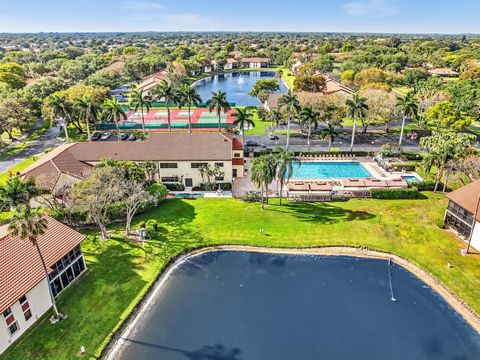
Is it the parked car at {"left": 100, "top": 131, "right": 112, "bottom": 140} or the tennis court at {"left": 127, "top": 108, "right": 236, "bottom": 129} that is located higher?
the tennis court at {"left": 127, "top": 108, "right": 236, "bottom": 129}

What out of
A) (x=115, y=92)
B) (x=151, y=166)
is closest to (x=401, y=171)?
(x=151, y=166)

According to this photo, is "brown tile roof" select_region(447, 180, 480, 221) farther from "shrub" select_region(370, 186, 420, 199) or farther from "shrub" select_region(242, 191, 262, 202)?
"shrub" select_region(242, 191, 262, 202)

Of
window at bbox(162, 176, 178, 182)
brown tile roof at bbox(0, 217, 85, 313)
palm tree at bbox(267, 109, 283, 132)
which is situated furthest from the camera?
palm tree at bbox(267, 109, 283, 132)

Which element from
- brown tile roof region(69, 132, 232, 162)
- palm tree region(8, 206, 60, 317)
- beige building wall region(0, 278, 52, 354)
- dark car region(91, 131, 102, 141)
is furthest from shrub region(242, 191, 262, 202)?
dark car region(91, 131, 102, 141)

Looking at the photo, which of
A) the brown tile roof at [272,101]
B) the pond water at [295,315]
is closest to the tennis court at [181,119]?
the brown tile roof at [272,101]

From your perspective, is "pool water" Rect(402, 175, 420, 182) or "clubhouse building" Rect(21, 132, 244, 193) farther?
"pool water" Rect(402, 175, 420, 182)

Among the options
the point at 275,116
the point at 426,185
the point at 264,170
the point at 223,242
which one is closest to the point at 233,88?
the point at 275,116

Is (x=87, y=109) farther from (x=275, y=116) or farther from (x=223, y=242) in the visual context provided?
(x=223, y=242)
